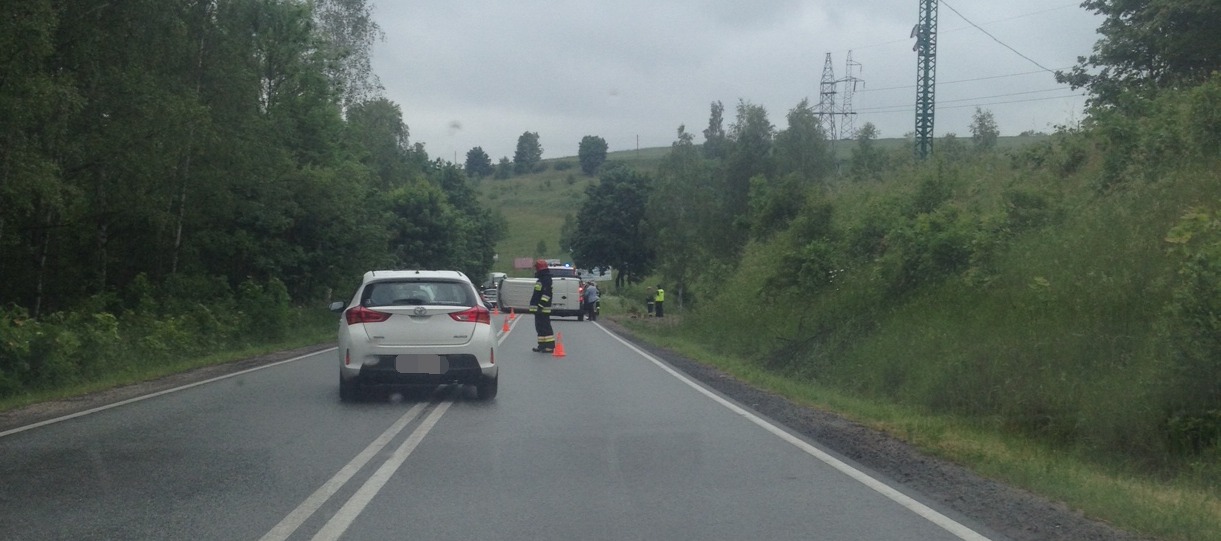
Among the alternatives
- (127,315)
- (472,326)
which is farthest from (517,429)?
(127,315)

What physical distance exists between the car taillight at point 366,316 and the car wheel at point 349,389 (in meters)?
0.75

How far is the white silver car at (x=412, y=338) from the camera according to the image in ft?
46.3

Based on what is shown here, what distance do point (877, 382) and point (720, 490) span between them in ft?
31.7

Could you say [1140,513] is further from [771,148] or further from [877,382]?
[771,148]

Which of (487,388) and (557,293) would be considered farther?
(557,293)

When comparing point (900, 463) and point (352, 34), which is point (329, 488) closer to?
point (900, 463)

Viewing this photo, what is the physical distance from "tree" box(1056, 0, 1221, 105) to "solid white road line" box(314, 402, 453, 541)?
18609 millimetres

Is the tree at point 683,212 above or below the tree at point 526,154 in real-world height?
below

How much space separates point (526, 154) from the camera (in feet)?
591

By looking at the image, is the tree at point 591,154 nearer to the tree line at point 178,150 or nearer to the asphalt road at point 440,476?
the tree line at point 178,150

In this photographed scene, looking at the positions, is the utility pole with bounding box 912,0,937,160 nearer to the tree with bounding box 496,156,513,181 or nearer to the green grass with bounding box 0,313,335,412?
the green grass with bounding box 0,313,335,412

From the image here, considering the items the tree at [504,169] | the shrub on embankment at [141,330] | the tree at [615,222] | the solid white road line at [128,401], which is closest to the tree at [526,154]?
the tree at [504,169]

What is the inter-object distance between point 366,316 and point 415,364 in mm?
873

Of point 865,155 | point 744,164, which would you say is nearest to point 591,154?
point 865,155
